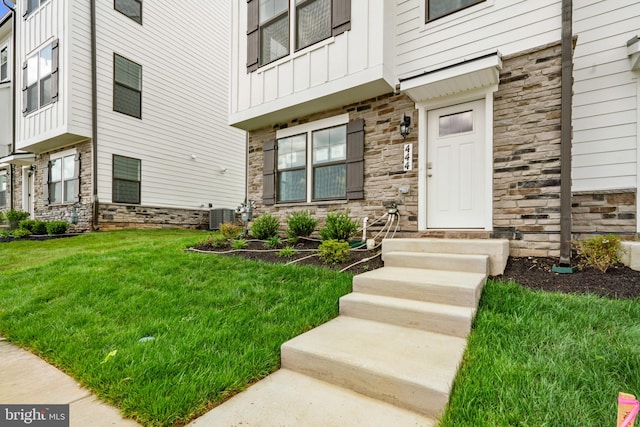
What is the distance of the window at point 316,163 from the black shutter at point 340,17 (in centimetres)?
137

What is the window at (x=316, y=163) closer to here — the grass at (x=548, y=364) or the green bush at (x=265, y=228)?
the green bush at (x=265, y=228)

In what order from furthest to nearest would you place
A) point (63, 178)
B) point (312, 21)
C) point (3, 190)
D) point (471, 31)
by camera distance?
point (3, 190)
point (63, 178)
point (312, 21)
point (471, 31)

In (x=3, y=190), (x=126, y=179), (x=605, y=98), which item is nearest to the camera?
(x=605, y=98)

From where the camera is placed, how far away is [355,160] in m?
5.41

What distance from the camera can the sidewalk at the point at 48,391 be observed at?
1.62 meters

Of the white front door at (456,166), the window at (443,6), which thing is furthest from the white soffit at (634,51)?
the window at (443,6)

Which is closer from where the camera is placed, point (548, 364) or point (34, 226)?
point (548, 364)

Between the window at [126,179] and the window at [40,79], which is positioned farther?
the window at [126,179]

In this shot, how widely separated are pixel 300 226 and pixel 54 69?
8.62 metres

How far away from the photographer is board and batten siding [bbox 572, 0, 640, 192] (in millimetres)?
3814

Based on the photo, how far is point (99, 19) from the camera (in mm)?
8719

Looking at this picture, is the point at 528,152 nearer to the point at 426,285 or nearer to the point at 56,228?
the point at 426,285

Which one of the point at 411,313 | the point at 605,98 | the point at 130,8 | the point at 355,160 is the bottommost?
the point at 411,313

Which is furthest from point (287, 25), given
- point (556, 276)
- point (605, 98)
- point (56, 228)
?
point (56, 228)
